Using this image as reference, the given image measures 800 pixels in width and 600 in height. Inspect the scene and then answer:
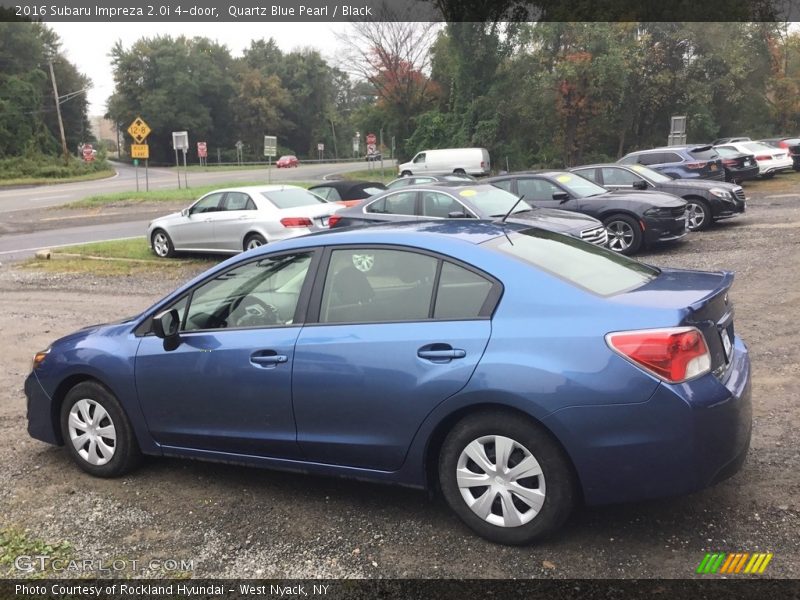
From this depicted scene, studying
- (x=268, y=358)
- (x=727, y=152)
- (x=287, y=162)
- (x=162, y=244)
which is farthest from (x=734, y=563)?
(x=287, y=162)

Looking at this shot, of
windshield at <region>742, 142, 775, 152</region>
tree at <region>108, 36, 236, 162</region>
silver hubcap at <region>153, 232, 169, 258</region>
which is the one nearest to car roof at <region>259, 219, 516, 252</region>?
silver hubcap at <region>153, 232, 169, 258</region>

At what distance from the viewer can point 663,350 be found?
323 cm

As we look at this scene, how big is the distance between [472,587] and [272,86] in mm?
95966

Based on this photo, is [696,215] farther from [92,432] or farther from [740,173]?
[92,432]

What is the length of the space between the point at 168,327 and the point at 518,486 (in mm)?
2285

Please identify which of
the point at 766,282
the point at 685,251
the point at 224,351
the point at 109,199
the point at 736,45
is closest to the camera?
the point at 224,351

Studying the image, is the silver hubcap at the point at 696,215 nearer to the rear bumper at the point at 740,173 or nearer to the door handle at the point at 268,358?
the rear bumper at the point at 740,173

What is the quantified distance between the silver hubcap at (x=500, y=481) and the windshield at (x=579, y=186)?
34.5ft

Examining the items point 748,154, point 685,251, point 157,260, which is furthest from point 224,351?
point 748,154

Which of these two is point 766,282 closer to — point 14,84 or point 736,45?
point 736,45

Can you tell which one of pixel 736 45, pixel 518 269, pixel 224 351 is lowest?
pixel 224 351

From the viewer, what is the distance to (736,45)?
124ft

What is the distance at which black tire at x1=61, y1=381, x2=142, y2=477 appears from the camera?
182 inches

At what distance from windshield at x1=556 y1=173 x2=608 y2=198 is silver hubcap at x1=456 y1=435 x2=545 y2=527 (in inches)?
414
